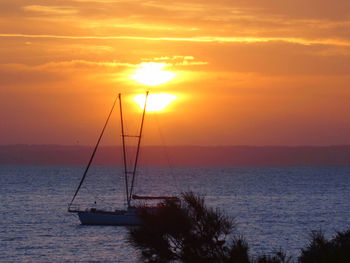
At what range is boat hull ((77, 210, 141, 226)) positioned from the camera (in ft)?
264

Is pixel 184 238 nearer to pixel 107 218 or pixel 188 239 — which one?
pixel 188 239

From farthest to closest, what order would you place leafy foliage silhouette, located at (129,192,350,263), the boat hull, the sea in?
the boat hull, the sea, leafy foliage silhouette, located at (129,192,350,263)

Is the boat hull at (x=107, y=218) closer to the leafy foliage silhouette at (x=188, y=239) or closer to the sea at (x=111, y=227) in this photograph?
the sea at (x=111, y=227)

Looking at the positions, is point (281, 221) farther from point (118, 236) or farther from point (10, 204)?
point (10, 204)

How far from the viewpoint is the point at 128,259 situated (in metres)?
60.2

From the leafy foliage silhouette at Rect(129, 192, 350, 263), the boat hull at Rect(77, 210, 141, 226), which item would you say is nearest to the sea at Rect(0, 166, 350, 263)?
the boat hull at Rect(77, 210, 141, 226)

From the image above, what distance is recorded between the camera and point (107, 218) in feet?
270

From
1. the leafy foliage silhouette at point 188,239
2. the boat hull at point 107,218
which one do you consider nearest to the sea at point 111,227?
the boat hull at point 107,218

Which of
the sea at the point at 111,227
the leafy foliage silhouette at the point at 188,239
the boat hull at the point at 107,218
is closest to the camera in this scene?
the leafy foliage silhouette at the point at 188,239

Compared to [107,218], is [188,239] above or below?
above

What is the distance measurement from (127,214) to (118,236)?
5.37m

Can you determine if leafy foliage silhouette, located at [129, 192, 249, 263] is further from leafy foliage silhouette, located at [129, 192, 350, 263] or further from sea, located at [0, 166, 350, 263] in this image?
sea, located at [0, 166, 350, 263]

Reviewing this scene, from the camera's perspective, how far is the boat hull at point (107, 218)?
80.5 metres

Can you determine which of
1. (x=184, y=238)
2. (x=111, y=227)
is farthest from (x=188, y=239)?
(x=111, y=227)
